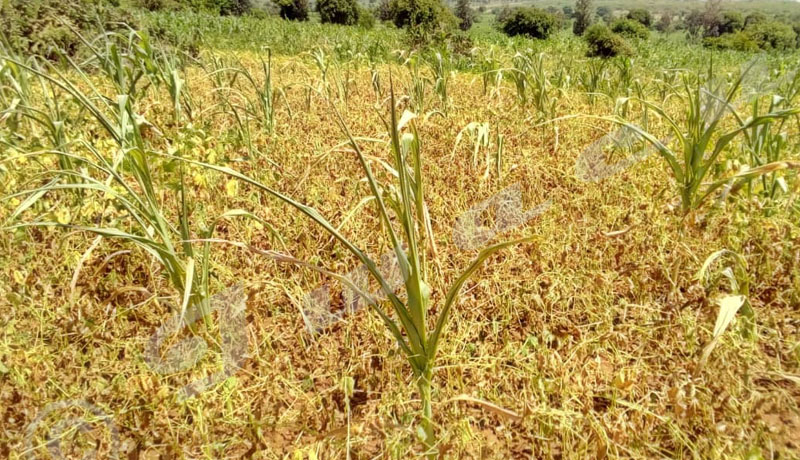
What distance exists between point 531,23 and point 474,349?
3508cm

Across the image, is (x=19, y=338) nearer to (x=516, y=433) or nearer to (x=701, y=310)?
(x=516, y=433)

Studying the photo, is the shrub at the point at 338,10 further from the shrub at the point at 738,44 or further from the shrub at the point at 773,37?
the shrub at the point at 773,37

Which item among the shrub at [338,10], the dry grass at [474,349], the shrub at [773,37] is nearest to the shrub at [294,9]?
the shrub at [338,10]

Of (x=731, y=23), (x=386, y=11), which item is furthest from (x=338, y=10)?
(x=731, y=23)

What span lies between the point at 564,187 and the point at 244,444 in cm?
183

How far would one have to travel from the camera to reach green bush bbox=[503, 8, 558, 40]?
3084 cm

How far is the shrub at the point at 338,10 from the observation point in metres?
33.5

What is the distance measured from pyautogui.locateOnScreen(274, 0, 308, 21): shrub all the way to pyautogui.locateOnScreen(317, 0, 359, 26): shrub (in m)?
2.12

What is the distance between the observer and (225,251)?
5.46 ft

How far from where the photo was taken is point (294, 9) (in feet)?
116

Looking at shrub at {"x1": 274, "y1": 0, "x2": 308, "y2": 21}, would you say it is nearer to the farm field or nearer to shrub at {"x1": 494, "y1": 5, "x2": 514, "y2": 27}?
shrub at {"x1": 494, "y1": 5, "x2": 514, "y2": 27}

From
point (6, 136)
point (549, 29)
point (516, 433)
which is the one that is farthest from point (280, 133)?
point (549, 29)

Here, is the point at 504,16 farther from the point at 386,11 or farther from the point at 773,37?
the point at 773,37

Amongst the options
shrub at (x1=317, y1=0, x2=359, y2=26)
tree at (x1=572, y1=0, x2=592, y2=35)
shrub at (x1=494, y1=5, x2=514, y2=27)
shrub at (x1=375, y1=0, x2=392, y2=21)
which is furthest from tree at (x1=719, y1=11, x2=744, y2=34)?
shrub at (x1=317, y1=0, x2=359, y2=26)
